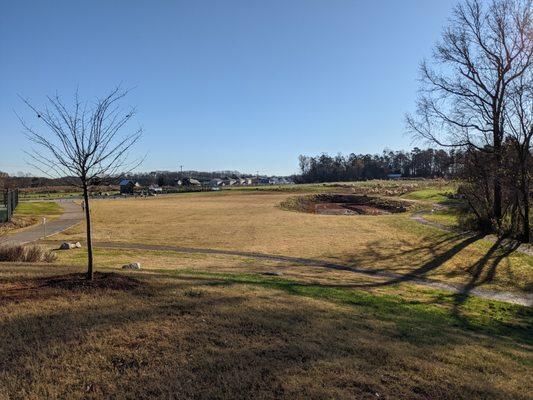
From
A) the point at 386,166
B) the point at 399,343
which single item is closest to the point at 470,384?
the point at 399,343

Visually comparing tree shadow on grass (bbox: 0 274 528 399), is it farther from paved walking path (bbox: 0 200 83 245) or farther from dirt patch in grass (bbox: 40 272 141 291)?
paved walking path (bbox: 0 200 83 245)

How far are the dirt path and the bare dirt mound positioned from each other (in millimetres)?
38370

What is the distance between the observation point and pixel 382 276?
19781 millimetres

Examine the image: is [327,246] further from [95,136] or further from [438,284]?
[95,136]

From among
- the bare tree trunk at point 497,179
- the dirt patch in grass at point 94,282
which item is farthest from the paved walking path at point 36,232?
the bare tree trunk at point 497,179

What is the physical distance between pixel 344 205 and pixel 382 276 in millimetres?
51524

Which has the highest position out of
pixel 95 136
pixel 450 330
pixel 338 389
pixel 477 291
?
pixel 95 136

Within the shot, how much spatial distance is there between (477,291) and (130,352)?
16070 millimetres

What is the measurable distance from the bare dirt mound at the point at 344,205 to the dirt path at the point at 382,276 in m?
38.4

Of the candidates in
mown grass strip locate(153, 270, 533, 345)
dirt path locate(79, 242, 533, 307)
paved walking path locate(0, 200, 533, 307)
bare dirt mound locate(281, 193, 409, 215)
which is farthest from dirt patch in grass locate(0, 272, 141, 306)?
bare dirt mound locate(281, 193, 409, 215)

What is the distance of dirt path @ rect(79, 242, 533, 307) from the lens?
1680 cm

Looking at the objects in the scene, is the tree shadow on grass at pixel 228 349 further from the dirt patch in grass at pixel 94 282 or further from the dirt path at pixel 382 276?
the dirt path at pixel 382 276

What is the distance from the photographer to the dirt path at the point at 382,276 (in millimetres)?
16797

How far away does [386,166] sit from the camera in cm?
18038
